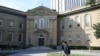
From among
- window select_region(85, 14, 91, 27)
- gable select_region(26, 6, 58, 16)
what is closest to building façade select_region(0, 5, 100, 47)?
gable select_region(26, 6, 58, 16)

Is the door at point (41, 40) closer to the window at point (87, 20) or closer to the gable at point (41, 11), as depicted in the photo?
the gable at point (41, 11)

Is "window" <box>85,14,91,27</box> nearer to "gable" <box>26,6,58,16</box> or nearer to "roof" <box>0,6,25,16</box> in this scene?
"gable" <box>26,6,58,16</box>

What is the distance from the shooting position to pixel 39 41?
5275cm

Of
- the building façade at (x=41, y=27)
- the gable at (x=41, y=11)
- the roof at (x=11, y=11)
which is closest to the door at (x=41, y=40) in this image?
the building façade at (x=41, y=27)

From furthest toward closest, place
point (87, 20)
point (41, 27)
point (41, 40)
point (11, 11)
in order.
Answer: point (41, 27), point (41, 40), point (11, 11), point (87, 20)

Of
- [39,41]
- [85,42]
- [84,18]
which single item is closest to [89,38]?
[85,42]

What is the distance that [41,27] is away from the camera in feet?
175

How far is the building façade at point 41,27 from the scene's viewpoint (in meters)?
49.1

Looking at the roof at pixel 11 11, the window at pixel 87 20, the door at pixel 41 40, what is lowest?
the door at pixel 41 40

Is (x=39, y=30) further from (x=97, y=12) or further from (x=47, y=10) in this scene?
(x=97, y=12)

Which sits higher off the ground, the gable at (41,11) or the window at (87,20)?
A: the gable at (41,11)

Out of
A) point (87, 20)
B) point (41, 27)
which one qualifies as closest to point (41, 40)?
point (41, 27)

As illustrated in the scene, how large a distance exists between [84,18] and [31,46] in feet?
50.4

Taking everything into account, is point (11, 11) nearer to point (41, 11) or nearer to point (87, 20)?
point (41, 11)
